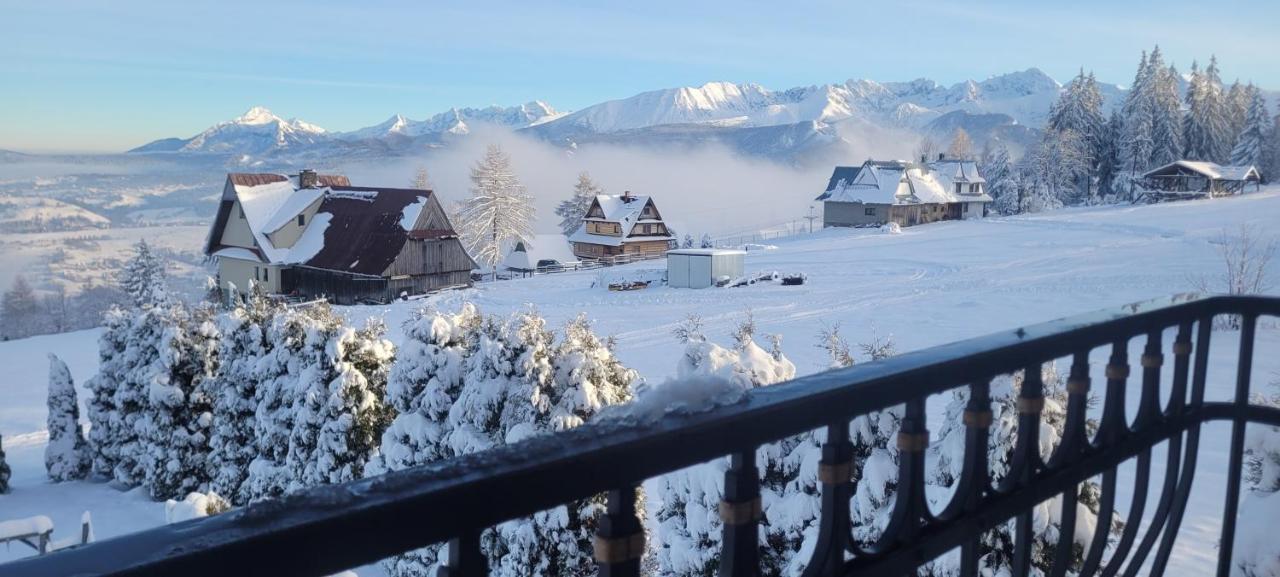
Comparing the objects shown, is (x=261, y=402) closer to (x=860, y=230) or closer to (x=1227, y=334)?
(x=1227, y=334)

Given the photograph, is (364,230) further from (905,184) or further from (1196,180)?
(1196,180)

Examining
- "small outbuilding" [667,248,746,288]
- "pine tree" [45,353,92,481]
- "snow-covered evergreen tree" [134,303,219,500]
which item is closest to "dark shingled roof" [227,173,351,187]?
"small outbuilding" [667,248,746,288]

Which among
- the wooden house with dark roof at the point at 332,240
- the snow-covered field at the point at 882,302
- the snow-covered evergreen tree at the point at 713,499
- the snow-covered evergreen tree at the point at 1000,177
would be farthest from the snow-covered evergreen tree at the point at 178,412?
the snow-covered evergreen tree at the point at 1000,177

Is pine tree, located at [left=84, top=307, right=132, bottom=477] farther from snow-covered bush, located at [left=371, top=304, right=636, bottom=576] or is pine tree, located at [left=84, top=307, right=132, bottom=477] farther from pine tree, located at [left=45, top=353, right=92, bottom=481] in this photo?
snow-covered bush, located at [left=371, top=304, right=636, bottom=576]

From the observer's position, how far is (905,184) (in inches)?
2309

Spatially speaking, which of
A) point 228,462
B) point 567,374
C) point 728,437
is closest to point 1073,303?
Answer: point 567,374

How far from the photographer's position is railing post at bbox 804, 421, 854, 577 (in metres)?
1.47

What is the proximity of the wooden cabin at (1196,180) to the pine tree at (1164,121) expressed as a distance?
4.48 metres

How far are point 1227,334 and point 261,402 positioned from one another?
20.6m

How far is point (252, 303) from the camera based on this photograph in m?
13.9

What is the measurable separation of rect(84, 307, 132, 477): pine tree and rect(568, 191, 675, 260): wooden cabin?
124 ft

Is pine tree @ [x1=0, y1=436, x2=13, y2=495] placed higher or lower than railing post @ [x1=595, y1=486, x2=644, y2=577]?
lower

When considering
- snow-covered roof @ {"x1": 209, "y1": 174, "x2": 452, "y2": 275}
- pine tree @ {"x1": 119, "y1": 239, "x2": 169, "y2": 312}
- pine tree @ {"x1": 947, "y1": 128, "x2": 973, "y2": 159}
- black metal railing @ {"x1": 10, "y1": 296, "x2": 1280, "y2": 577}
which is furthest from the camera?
pine tree @ {"x1": 947, "y1": 128, "x2": 973, "y2": 159}

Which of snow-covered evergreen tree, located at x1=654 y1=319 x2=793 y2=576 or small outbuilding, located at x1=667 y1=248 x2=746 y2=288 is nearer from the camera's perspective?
snow-covered evergreen tree, located at x1=654 y1=319 x2=793 y2=576
